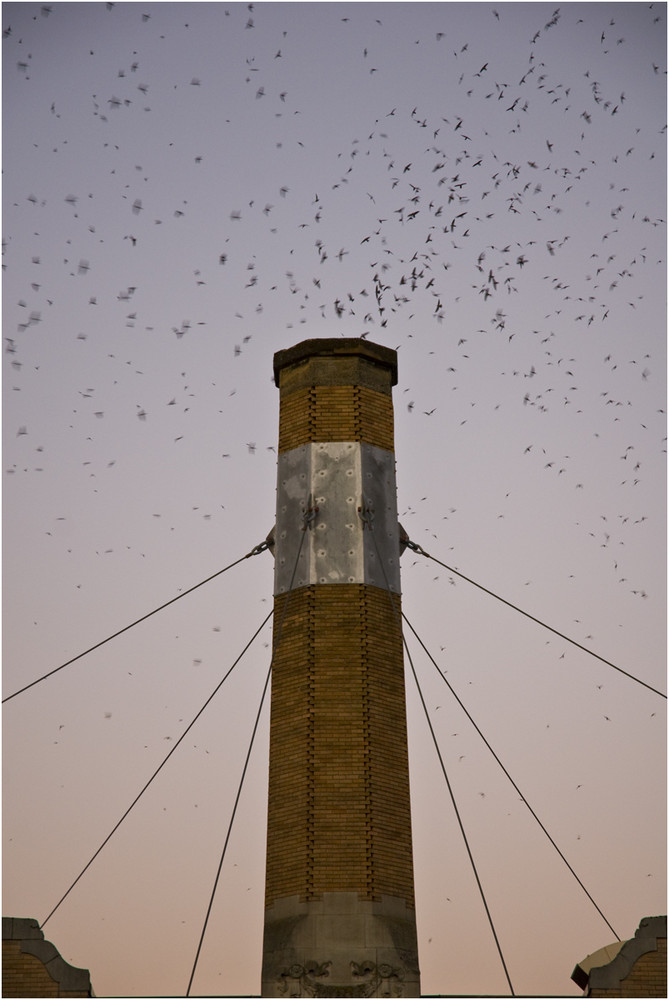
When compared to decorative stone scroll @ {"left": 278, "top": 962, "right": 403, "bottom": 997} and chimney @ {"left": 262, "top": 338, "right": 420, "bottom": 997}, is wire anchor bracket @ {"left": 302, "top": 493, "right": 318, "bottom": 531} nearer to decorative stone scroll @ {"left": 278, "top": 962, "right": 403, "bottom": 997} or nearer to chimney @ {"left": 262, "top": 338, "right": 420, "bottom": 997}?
chimney @ {"left": 262, "top": 338, "right": 420, "bottom": 997}

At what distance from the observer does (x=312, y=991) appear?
60.9ft

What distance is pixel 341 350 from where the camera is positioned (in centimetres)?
2203

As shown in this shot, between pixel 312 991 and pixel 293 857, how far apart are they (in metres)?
1.85

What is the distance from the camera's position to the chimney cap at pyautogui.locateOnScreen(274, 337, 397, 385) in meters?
22.0

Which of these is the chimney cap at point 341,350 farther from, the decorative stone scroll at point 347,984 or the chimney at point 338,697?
the decorative stone scroll at point 347,984

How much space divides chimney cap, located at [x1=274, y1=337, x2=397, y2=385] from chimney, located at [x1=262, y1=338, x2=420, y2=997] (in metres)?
0.02

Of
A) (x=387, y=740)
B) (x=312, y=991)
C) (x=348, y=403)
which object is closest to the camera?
(x=312, y=991)

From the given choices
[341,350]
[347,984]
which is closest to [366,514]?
[341,350]

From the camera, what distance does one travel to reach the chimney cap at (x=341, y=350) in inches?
867

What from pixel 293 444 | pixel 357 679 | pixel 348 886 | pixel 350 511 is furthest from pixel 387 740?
pixel 293 444

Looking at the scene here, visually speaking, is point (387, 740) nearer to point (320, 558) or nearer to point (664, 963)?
point (320, 558)

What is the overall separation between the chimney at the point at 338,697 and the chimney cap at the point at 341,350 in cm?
2

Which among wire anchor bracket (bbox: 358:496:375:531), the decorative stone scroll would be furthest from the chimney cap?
the decorative stone scroll

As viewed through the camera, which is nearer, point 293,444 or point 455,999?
point 455,999
